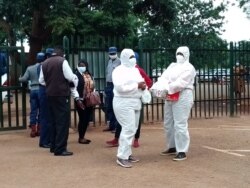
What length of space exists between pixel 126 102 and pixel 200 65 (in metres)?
6.34

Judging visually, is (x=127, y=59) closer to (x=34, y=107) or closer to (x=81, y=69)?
(x=81, y=69)

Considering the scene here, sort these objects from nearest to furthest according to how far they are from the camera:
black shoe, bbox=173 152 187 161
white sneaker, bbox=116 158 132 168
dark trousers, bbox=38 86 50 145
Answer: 1. white sneaker, bbox=116 158 132 168
2. black shoe, bbox=173 152 187 161
3. dark trousers, bbox=38 86 50 145

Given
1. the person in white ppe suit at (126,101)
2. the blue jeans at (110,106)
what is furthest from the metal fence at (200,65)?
the person in white ppe suit at (126,101)

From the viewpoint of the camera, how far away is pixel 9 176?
6.77m

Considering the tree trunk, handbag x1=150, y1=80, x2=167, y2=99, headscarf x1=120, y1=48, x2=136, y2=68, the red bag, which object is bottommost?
the red bag

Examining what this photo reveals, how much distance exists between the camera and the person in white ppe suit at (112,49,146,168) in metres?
7.31

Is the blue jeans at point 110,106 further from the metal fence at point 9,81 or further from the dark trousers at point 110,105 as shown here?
the metal fence at point 9,81

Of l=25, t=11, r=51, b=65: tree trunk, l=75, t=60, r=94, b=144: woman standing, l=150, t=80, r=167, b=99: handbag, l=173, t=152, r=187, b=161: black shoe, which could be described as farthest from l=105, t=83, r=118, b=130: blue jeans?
l=25, t=11, r=51, b=65: tree trunk

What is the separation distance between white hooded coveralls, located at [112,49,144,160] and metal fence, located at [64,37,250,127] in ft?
12.5

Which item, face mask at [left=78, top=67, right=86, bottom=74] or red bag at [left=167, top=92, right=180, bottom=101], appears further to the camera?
face mask at [left=78, top=67, right=86, bottom=74]

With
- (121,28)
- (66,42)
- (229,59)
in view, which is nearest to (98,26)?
(121,28)

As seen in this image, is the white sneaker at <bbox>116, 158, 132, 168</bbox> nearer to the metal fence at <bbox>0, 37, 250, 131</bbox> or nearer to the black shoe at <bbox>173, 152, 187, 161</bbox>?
the black shoe at <bbox>173, 152, 187, 161</bbox>

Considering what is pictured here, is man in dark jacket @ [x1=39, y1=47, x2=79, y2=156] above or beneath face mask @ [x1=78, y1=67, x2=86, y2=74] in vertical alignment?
beneath

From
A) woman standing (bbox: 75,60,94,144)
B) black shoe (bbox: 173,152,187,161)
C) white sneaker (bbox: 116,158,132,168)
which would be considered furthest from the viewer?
woman standing (bbox: 75,60,94,144)
